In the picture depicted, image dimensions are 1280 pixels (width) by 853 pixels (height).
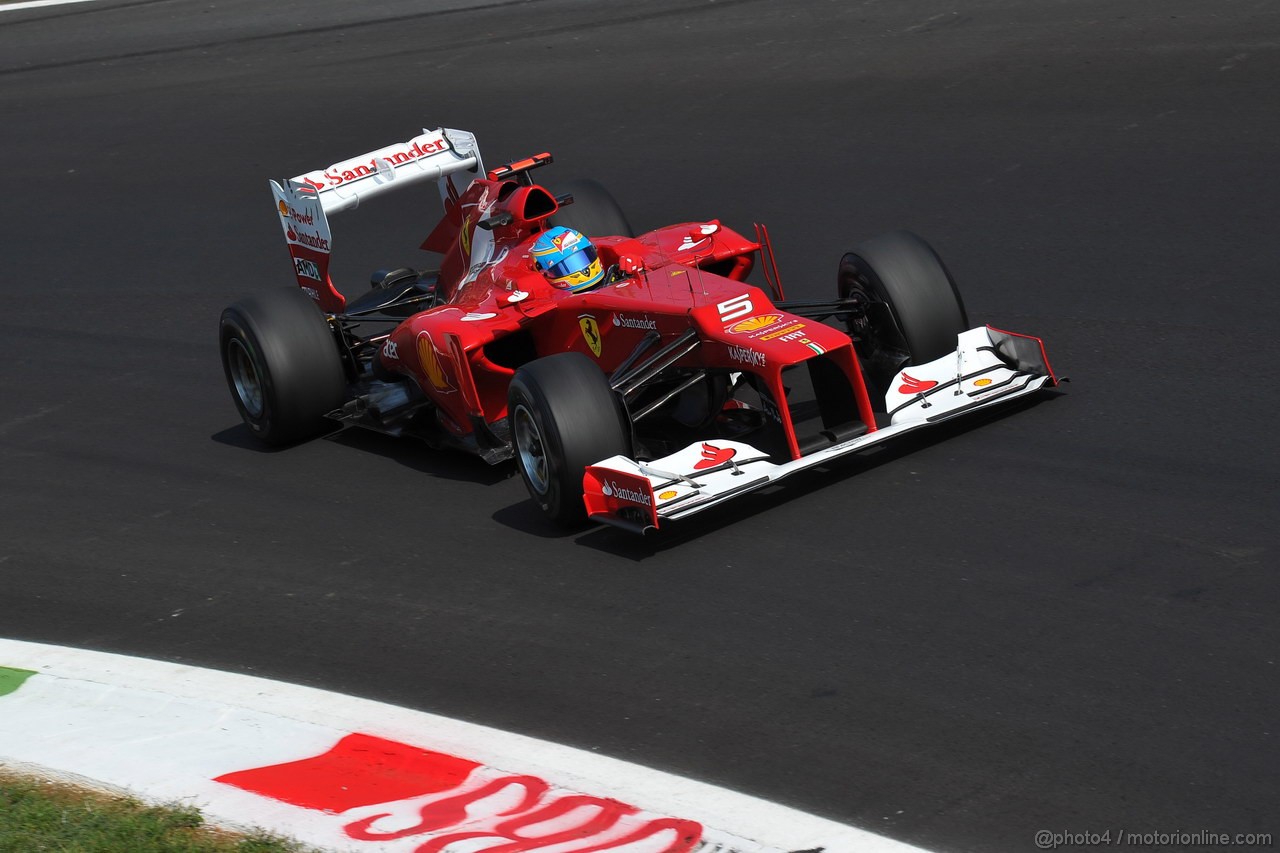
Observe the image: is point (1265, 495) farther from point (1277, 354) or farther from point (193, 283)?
point (193, 283)

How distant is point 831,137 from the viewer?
45.2 feet

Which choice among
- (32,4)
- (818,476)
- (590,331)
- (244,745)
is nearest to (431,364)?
(590,331)

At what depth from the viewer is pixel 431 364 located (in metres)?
8.62

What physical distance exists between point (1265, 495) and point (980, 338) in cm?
184

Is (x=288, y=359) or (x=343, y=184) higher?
(x=343, y=184)

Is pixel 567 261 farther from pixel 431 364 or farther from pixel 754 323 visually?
pixel 754 323

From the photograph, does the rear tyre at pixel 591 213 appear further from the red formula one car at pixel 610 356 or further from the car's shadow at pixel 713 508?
the car's shadow at pixel 713 508

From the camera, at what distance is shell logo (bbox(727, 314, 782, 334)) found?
764 centimetres

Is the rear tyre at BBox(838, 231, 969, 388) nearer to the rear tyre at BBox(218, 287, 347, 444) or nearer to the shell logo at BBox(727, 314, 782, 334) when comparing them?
the shell logo at BBox(727, 314, 782, 334)

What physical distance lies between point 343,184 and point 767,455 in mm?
4002

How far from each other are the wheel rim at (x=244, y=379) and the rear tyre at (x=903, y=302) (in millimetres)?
3549

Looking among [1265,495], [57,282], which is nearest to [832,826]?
[1265,495]

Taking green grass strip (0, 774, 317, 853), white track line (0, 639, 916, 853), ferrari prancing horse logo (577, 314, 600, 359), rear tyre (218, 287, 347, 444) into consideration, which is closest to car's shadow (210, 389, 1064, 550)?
rear tyre (218, 287, 347, 444)

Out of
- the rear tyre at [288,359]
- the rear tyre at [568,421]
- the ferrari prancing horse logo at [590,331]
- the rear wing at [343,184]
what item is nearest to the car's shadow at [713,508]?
the rear tyre at [568,421]
